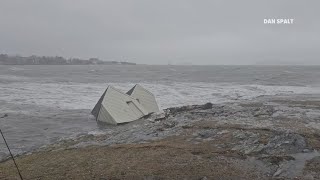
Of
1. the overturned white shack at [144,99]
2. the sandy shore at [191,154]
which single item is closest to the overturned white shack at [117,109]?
the overturned white shack at [144,99]

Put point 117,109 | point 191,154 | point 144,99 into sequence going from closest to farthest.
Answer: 1. point 191,154
2. point 117,109
3. point 144,99

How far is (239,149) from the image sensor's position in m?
14.4

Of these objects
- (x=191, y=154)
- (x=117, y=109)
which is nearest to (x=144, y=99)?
(x=117, y=109)

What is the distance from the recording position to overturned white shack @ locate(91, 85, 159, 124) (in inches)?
1037

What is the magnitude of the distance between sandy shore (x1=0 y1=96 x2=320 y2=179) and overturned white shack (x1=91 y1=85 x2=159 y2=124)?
16.3 feet

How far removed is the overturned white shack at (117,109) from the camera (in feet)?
86.4

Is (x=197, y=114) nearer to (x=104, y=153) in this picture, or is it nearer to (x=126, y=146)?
(x=126, y=146)

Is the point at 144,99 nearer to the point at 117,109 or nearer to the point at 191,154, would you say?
the point at 117,109

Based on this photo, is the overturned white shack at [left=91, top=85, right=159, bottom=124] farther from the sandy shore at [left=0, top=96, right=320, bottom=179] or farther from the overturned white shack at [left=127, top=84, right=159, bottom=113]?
the sandy shore at [left=0, top=96, right=320, bottom=179]

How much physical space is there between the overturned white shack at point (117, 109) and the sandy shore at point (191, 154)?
4970 millimetres

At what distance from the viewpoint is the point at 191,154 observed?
13727 mm

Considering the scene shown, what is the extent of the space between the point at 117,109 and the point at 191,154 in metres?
14.1

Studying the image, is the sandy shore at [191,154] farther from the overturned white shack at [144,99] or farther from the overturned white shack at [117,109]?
the overturned white shack at [144,99]

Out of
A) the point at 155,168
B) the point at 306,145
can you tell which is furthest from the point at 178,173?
the point at 306,145
